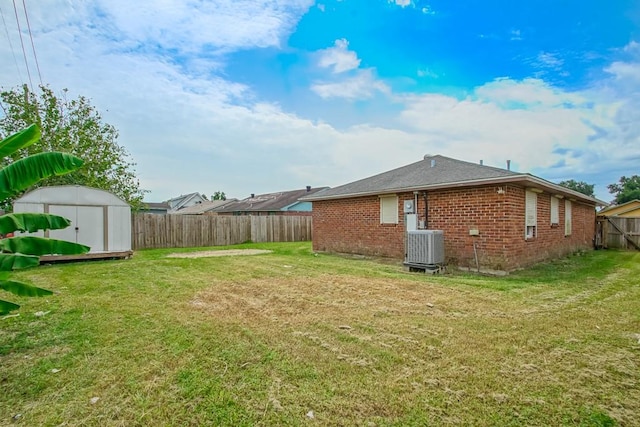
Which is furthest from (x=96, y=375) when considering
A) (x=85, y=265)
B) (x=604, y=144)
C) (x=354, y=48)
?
(x=604, y=144)

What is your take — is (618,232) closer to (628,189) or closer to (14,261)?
(14,261)

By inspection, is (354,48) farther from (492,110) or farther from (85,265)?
(85,265)

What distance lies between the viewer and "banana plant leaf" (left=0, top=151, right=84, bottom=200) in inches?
117

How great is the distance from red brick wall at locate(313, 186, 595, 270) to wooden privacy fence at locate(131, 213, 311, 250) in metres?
7.05

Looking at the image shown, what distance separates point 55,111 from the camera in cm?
1552

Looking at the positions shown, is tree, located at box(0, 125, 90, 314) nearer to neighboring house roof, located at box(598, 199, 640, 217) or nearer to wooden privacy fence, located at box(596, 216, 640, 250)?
wooden privacy fence, located at box(596, 216, 640, 250)

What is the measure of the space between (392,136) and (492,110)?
4.59 m

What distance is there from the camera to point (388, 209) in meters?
10.9

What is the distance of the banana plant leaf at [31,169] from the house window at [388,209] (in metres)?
8.89

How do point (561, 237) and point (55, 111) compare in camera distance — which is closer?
point (561, 237)

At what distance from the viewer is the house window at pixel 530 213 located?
8.65m

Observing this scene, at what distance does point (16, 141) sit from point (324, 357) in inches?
144

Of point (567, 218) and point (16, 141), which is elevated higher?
point (16, 141)

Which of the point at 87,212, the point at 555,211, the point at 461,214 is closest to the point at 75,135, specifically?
the point at 87,212
